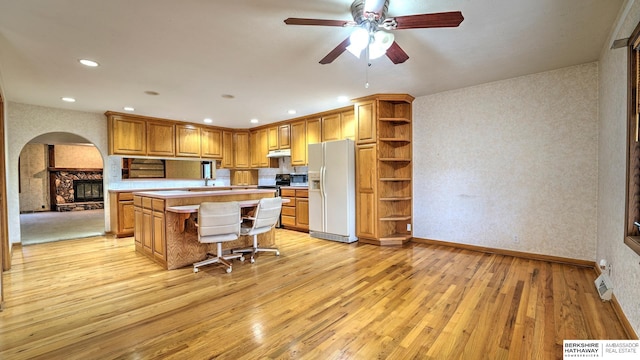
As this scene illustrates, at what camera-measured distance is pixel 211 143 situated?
22.4 feet

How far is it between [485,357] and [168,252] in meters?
3.36

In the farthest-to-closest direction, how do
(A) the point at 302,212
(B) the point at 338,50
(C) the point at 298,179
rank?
(C) the point at 298,179 → (A) the point at 302,212 → (B) the point at 338,50

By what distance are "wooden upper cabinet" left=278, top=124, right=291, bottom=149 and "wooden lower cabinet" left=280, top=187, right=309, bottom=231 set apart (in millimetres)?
1084

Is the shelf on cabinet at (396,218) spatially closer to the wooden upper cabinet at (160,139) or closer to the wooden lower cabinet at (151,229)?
the wooden lower cabinet at (151,229)

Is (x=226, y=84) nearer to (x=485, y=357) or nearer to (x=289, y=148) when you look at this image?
(x=289, y=148)

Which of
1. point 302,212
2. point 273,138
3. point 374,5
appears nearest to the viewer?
point 374,5

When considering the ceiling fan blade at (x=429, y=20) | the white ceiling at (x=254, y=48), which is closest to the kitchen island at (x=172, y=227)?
the white ceiling at (x=254, y=48)

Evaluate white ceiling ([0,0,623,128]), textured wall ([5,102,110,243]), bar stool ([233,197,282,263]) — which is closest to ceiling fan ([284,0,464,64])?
white ceiling ([0,0,623,128])

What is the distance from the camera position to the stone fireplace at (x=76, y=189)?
9328mm

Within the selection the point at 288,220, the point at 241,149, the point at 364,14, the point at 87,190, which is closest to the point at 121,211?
the point at 241,149

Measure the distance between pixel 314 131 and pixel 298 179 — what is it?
4.08 ft

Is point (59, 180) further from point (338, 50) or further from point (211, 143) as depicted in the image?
point (338, 50)

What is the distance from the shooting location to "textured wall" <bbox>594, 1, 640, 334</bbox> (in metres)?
1.94

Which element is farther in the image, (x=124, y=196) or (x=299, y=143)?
(x=299, y=143)
